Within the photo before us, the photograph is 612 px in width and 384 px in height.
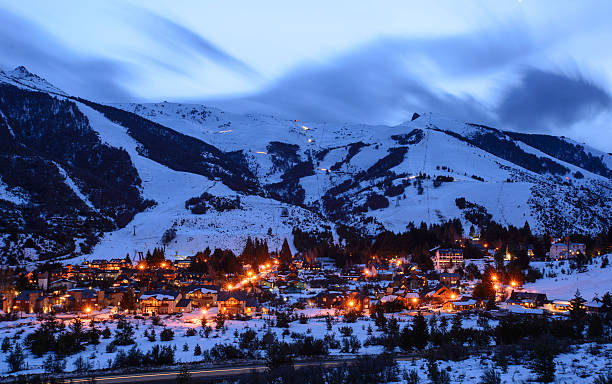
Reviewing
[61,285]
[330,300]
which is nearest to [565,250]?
[330,300]

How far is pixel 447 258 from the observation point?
287 feet

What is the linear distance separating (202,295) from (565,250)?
241ft

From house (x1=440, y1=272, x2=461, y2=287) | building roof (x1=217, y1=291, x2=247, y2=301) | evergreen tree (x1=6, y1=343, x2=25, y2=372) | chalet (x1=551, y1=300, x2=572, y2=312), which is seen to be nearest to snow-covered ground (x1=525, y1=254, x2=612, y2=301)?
chalet (x1=551, y1=300, x2=572, y2=312)

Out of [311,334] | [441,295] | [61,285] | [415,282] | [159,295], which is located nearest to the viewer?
[311,334]

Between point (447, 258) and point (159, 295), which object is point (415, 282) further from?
point (159, 295)

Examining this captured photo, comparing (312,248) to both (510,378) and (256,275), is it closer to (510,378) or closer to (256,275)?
(256,275)

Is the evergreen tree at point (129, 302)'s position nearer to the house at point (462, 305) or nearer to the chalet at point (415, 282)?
the house at point (462, 305)

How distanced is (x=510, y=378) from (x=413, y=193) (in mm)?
182152

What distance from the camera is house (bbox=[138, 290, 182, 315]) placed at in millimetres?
51906

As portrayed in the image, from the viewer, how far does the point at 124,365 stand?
2475 cm

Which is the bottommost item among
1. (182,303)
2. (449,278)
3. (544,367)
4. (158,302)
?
(182,303)

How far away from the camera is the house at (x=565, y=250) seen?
90.3 m

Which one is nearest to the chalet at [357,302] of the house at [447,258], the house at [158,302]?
the house at [158,302]

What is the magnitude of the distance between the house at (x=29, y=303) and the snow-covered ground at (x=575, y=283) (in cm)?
5707
